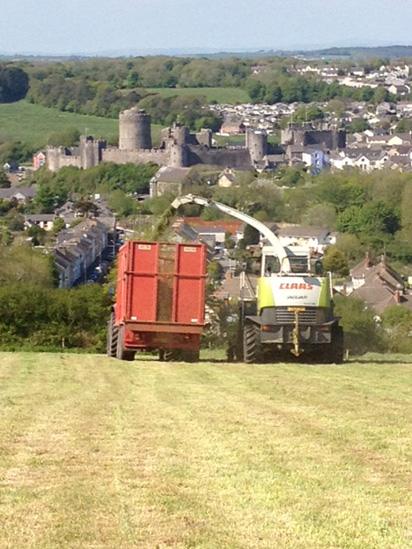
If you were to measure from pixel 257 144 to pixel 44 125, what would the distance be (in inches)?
1123

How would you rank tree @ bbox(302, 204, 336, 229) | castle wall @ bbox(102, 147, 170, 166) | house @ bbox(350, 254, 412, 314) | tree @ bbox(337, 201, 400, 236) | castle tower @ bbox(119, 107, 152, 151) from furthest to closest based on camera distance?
castle tower @ bbox(119, 107, 152, 151), castle wall @ bbox(102, 147, 170, 166), tree @ bbox(302, 204, 336, 229), tree @ bbox(337, 201, 400, 236), house @ bbox(350, 254, 412, 314)

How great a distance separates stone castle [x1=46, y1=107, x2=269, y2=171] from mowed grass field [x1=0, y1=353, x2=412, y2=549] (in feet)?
454

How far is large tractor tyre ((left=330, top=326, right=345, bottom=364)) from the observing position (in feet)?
77.7

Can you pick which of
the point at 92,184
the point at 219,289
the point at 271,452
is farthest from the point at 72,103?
the point at 271,452

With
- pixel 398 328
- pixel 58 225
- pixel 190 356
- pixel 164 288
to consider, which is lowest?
pixel 58 225

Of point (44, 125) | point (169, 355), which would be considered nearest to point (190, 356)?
point (169, 355)

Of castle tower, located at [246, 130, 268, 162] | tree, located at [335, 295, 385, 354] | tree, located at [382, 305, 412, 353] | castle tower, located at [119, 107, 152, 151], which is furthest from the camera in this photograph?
castle tower, located at [246, 130, 268, 162]

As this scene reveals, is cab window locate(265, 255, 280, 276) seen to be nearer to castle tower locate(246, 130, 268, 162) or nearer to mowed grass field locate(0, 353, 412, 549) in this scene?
mowed grass field locate(0, 353, 412, 549)

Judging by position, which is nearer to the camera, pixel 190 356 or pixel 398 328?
pixel 190 356

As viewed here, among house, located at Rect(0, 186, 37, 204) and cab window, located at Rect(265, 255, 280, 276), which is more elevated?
cab window, located at Rect(265, 255, 280, 276)

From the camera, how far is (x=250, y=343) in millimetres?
23484

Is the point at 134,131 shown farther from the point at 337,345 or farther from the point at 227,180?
the point at 337,345

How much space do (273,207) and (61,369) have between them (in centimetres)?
7543

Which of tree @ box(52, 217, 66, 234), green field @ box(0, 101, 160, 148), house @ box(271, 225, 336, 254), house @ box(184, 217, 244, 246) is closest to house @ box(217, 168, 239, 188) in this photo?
tree @ box(52, 217, 66, 234)
